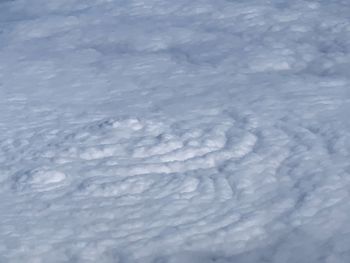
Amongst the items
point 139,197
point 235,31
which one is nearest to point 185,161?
point 139,197

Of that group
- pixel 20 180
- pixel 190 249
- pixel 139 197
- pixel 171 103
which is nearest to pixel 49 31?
pixel 171 103

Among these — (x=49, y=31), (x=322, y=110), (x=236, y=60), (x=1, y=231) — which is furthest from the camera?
(x=49, y=31)

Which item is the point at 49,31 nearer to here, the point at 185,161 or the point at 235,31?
the point at 235,31

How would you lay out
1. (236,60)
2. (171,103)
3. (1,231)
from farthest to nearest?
(236,60), (171,103), (1,231)

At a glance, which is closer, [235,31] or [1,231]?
[1,231]

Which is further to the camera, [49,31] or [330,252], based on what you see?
[49,31]

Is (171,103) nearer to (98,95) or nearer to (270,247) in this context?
(98,95)
